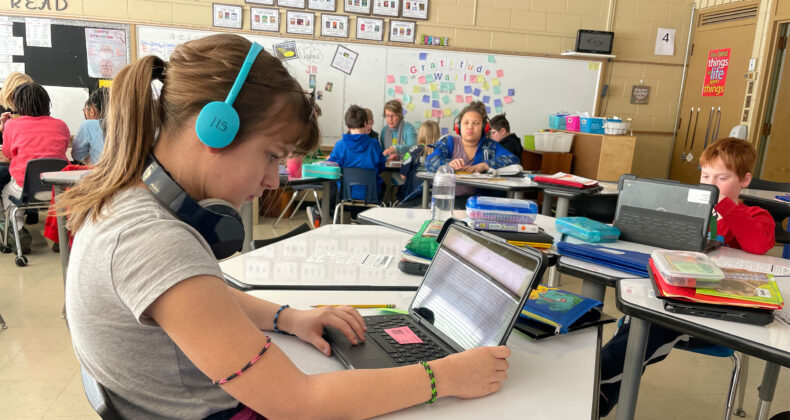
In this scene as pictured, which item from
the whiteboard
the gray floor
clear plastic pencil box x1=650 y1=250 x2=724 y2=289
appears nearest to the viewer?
clear plastic pencil box x1=650 y1=250 x2=724 y2=289

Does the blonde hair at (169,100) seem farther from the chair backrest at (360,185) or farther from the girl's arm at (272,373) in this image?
the chair backrest at (360,185)

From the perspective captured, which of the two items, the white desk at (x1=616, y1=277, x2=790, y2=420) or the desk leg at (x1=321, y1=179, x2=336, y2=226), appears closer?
the white desk at (x1=616, y1=277, x2=790, y2=420)

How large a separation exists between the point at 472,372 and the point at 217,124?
521 millimetres

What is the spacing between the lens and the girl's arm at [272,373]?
0.64m

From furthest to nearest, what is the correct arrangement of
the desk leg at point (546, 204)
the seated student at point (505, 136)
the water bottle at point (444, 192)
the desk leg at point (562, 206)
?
the seated student at point (505, 136)
the desk leg at point (546, 204)
the desk leg at point (562, 206)
the water bottle at point (444, 192)

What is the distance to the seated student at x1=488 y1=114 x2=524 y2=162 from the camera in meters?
4.88

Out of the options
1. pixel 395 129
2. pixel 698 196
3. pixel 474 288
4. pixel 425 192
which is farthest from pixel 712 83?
pixel 474 288

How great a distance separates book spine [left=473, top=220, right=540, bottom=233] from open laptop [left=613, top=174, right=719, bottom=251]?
38 centimetres

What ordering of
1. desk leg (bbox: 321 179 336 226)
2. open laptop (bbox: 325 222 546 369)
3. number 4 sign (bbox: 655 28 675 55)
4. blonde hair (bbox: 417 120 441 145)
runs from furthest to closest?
number 4 sign (bbox: 655 28 675 55)
blonde hair (bbox: 417 120 441 145)
desk leg (bbox: 321 179 336 226)
open laptop (bbox: 325 222 546 369)

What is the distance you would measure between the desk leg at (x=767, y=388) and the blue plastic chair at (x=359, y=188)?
9.13ft

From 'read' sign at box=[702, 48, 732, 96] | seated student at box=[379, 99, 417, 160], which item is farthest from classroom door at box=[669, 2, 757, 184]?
seated student at box=[379, 99, 417, 160]

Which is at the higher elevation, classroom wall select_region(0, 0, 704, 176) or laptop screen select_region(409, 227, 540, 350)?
classroom wall select_region(0, 0, 704, 176)

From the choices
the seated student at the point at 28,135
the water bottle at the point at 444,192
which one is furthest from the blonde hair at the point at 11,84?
the water bottle at the point at 444,192

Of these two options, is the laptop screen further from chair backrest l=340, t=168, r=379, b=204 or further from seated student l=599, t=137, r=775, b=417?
chair backrest l=340, t=168, r=379, b=204
